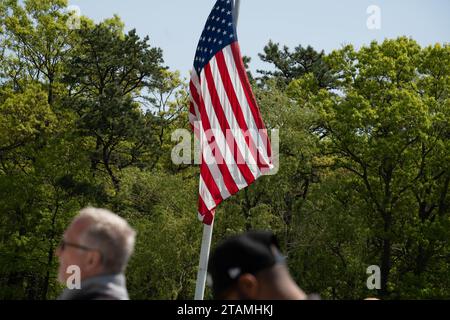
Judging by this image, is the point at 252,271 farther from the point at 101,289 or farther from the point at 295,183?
the point at 295,183

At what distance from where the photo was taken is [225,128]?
37.2 feet

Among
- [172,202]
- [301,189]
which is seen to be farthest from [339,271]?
[172,202]

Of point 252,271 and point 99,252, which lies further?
point 99,252

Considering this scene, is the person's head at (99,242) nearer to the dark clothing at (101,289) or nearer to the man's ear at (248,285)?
the dark clothing at (101,289)

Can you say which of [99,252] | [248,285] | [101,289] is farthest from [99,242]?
[248,285]

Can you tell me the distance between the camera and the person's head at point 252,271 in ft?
9.95

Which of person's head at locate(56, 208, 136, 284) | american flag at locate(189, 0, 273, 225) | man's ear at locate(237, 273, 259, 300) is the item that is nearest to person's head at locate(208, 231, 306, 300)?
man's ear at locate(237, 273, 259, 300)

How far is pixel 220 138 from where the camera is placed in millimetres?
11305

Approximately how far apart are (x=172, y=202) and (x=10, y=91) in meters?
12.2

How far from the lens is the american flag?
36.5 ft

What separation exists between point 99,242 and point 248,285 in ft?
2.90

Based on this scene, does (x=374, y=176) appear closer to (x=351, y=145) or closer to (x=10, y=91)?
(x=351, y=145)

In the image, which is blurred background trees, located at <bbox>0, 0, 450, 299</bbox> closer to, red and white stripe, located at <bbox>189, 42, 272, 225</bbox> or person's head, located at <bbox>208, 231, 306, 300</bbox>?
red and white stripe, located at <bbox>189, 42, 272, 225</bbox>

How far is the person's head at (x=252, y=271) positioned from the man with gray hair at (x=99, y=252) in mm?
695
